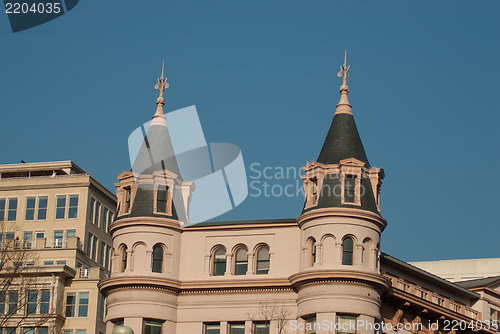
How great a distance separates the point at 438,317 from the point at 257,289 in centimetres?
1589

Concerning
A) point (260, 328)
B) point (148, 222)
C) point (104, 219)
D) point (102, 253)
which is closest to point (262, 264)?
point (260, 328)

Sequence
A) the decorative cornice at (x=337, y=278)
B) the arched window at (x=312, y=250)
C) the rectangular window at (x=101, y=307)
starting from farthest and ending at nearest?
the rectangular window at (x=101, y=307)
the arched window at (x=312, y=250)
the decorative cornice at (x=337, y=278)

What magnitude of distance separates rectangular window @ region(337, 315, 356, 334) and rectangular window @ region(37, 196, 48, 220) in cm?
4764

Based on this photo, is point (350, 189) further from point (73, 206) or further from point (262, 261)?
point (73, 206)

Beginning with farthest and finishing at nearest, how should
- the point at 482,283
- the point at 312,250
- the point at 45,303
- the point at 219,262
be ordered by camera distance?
1. the point at 45,303
2. the point at 482,283
3. the point at 219,262
4. the point at 312,250

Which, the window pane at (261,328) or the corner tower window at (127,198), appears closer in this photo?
the window pane at (261,328)

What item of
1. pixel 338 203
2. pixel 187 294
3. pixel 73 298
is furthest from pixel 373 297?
pixel 73 298

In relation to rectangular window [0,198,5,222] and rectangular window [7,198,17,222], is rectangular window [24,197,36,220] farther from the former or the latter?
rectangular window [0,198,5,222]

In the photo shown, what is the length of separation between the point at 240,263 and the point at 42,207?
132 feet

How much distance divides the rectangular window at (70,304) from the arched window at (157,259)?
26.9 meters

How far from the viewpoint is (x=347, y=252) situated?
7556cm

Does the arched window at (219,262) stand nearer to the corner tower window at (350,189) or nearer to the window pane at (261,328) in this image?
the window pane at (261,328)

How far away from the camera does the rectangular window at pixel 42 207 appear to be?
114562 millimetres

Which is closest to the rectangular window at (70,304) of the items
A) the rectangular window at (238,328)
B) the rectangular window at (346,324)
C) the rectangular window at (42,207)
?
the rectangular window at (42,207)
